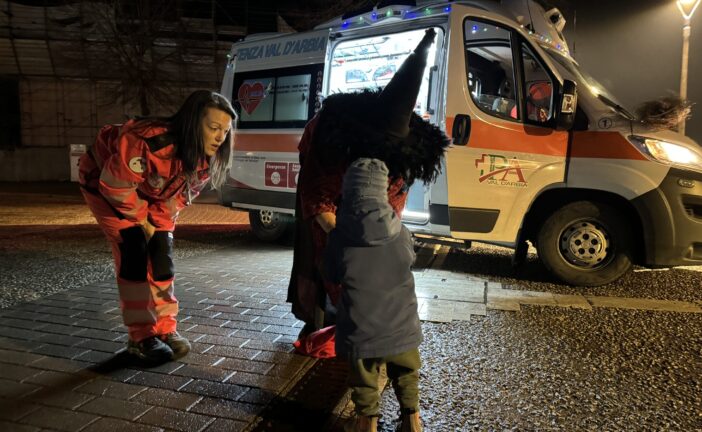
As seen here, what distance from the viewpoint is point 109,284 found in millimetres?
4973

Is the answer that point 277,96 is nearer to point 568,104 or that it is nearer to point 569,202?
point 568,104

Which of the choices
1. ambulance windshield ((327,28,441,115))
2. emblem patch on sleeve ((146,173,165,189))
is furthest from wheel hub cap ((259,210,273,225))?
emblem patch on sleeve ((146,173,165,189))

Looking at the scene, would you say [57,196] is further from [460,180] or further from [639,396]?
[639,396]

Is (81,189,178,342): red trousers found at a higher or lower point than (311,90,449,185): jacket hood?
lower

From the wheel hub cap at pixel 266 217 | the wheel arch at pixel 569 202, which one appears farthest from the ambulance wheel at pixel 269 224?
the wheel arch at pixel 569 202

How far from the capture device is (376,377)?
2271 mm

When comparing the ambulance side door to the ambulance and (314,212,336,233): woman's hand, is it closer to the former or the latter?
the ambulance

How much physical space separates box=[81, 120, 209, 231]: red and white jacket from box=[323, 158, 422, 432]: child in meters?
1.26

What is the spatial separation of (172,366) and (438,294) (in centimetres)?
262

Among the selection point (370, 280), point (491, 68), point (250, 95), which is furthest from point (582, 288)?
Answer: point (250, 95)

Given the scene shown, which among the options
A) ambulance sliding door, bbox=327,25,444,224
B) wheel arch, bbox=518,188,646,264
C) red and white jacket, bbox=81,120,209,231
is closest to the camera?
red and white jacket, bbox=81,120,209,231

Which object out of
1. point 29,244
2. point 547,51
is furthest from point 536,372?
point 29,244

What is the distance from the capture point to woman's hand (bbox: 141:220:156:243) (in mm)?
3070

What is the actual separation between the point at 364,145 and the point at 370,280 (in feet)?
2.11
